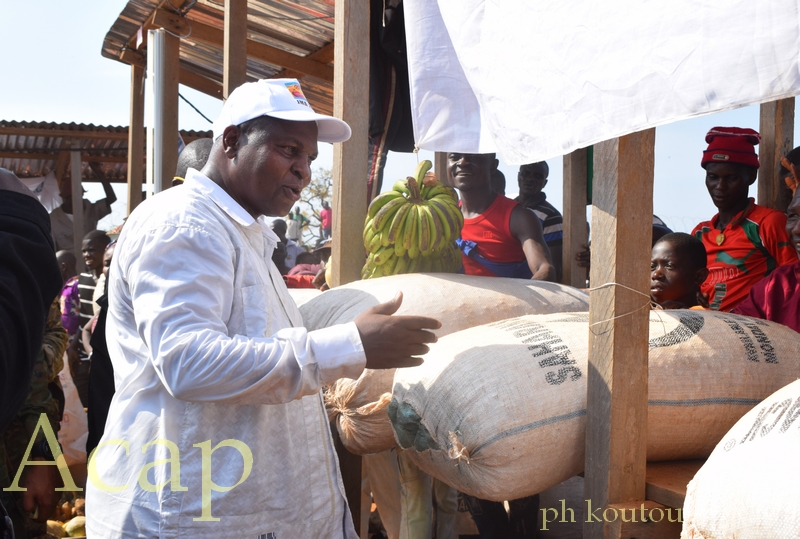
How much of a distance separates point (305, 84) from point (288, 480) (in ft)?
20.8

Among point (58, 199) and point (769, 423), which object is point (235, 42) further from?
point (58, 199)

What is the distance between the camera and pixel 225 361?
4.30ft

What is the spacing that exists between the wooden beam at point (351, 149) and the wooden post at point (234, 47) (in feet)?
3.62

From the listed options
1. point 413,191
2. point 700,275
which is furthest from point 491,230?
point 700,275

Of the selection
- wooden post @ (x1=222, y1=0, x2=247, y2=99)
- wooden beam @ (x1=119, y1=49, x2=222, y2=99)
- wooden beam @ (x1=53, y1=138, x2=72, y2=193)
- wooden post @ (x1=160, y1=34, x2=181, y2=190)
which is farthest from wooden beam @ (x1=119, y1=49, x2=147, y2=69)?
wooden post @ (x1=222, y1=0, x2=247, y2=99)

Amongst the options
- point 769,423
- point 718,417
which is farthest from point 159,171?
point 769,423

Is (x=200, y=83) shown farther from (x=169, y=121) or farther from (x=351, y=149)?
(x=351, y=149)

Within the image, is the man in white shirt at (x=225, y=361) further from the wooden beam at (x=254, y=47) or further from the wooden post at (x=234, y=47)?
the wooden beam at (x=254, y=47)

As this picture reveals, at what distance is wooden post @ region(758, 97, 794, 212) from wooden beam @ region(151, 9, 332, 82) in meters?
3.85

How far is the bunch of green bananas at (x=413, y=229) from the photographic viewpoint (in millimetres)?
2820

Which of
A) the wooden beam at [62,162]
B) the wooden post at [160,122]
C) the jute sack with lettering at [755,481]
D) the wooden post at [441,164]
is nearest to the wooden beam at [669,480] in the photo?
the jute sack with lettering at [755,481]

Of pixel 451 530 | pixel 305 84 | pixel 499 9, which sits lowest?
pixel 451 530

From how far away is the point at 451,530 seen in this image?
10.0 ft

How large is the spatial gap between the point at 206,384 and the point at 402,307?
125cm
